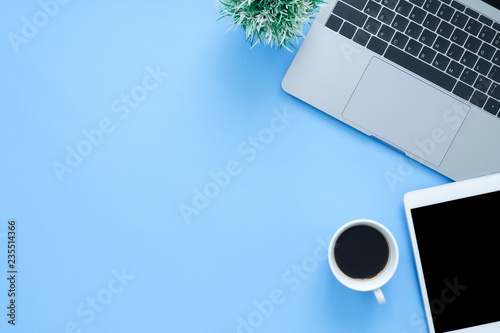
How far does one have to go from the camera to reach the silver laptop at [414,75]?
2.76 ft

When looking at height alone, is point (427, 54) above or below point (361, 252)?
above

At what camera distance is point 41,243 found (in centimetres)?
92

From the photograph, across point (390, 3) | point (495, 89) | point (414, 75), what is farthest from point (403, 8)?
point (495, 89)

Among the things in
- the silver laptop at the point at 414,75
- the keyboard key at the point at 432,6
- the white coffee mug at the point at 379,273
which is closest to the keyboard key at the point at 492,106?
the silver laptop at the point at 414,75

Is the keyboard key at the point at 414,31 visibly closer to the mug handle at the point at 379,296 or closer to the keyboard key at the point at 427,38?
Result: the keyboard key at the point at 427,38

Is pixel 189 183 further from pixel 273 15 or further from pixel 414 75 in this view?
pixel 414 75

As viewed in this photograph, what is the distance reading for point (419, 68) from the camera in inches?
33.4

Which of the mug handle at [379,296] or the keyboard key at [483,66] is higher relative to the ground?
the keyboard key at [483,66]

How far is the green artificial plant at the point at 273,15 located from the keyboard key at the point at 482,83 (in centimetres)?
35

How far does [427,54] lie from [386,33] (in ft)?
0.29

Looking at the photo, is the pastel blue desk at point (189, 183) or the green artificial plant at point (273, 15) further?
the pastel blue desk at point (189, 183)

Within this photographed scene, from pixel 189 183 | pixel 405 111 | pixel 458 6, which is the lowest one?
pixel 189 183

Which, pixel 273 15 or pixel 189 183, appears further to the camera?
pixel 189 183

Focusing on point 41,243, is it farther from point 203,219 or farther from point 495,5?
point 495,5
